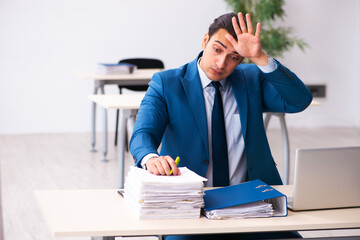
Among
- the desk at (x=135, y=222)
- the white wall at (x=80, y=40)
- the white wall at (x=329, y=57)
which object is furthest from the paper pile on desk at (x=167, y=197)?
the white wall at (x=329, y=57)

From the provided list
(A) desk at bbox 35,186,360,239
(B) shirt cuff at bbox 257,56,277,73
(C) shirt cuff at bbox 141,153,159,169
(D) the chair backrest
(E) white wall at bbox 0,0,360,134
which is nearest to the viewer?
(A) desk at bbox 35,186,360,239

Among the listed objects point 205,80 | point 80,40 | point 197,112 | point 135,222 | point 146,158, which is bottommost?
point 135,222

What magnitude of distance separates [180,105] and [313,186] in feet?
2.09

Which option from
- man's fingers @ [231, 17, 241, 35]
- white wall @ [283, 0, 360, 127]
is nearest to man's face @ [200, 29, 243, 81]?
man's fingers @ [231, 17, 241, 35]

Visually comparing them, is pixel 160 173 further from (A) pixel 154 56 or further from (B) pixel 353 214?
(A) pixel 154 56

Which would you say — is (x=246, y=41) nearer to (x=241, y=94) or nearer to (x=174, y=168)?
(x=241, y=94)

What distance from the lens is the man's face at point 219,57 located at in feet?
6.05

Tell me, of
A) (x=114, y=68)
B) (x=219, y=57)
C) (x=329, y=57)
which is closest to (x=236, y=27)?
(x=219, y=57)

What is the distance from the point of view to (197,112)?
193 centimetres

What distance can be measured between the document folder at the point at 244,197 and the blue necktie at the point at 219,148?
11.6 inches

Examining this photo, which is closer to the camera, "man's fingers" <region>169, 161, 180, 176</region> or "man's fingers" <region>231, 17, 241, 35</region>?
"man's fingers" <region>169, 161, 180, 176</region>

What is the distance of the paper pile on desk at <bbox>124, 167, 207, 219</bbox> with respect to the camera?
55.6 inches

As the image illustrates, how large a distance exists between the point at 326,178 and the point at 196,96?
2.11 ft

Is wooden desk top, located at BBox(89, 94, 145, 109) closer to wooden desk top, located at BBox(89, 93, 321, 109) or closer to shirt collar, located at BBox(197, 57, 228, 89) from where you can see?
wooden desk top, located at BBox(89, 93, 321, 109)
